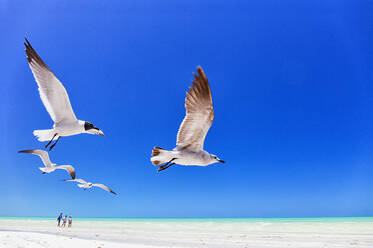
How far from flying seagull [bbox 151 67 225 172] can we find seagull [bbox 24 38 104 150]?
8.37 feet

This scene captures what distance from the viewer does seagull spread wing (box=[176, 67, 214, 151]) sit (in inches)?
219

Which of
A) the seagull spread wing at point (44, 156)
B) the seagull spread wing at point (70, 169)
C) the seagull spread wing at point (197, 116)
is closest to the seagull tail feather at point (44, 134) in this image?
the seagull spread wing at point (44, 156)

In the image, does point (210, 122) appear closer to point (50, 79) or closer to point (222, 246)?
point (50, 79)

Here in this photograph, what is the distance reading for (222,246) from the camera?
38.7 ft

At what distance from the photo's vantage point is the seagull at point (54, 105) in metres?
7.00

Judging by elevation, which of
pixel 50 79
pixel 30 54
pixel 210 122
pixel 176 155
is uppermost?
pixel 30 54

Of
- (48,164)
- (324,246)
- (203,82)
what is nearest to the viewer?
(203,82)

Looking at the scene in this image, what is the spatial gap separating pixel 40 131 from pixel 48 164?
337cm

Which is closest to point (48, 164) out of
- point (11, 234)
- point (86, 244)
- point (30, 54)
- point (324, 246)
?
point (11, 234)

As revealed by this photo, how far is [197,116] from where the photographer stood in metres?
5.71

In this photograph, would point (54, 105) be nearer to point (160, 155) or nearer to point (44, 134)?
point (44, 134)

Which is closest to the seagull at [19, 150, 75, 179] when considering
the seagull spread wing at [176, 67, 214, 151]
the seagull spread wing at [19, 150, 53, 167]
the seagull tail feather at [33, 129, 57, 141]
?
the seagull spread wing at [19, 150, 53, 167]

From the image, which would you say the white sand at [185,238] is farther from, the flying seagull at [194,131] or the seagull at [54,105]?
the flying seagull at [194,131]

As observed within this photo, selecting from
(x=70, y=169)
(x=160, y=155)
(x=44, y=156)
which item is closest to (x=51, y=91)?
(x=160, y=155)
